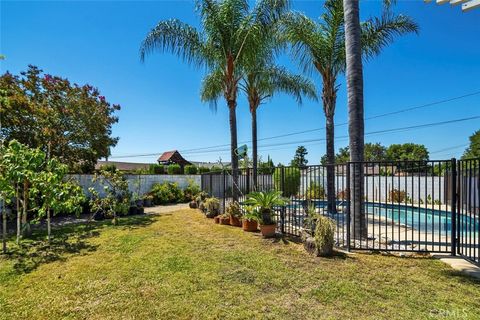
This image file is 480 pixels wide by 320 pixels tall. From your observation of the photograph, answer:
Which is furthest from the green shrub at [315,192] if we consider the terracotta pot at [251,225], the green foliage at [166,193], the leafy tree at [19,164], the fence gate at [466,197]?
the green foliage at [166,193]

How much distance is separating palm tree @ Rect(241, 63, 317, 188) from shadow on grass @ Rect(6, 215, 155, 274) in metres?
7.42

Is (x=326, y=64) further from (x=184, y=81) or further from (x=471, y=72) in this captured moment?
(x=471, y=72)

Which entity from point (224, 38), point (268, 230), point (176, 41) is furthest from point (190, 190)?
point (268, 230)

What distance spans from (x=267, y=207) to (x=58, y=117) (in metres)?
8.92

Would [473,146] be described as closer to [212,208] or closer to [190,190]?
[190,190]

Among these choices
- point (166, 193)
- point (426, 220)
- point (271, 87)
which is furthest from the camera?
point (166, 193)

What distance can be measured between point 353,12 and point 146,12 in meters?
6.81

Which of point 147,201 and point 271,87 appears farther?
point 147,201

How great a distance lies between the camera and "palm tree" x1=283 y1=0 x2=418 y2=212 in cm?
858

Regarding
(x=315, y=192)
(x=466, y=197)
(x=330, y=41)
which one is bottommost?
(x=315, y=192)

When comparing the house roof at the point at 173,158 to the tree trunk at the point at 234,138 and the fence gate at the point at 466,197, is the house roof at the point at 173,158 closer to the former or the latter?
the tree trunk at the point at 234,138

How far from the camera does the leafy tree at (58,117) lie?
922 centimetres

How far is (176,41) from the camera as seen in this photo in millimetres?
9281

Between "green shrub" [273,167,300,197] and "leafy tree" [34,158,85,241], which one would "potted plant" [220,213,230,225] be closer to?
"green shrub" [273,167,300,197]
